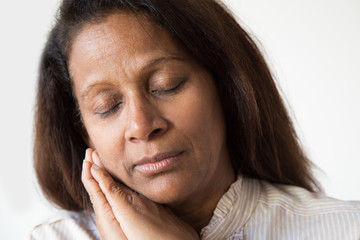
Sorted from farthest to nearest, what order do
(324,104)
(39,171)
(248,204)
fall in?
(324,104), (39,171), (248,204)

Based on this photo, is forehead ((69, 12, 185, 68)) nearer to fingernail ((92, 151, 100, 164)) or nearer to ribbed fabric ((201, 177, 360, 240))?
fingernail ((92, 151, 100, 164))

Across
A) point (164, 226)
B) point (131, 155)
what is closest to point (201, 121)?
point (131, 155)

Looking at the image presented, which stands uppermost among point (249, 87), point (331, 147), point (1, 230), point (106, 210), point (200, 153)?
point (249, 87)

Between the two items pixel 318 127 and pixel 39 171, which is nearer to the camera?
pixel 39 171

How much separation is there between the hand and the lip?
128 millimetres

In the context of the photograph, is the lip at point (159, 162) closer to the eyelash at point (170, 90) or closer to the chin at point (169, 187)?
the chin at point (169, 187)

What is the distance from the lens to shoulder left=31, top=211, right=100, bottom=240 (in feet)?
5.46

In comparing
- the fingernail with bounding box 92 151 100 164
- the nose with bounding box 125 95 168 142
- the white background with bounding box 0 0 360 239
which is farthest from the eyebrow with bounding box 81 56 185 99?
the white background with bounding box 0 0 360 239

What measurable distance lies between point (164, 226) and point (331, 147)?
1.70 m

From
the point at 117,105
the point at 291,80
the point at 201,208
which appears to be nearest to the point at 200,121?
the point at 117,105

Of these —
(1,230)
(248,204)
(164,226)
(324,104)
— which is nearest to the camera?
(164,226)

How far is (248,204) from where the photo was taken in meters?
1.60

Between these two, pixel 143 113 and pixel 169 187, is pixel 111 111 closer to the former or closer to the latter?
pixel 143 113

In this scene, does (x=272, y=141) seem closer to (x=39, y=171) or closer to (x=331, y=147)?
(x=39, y=171)
